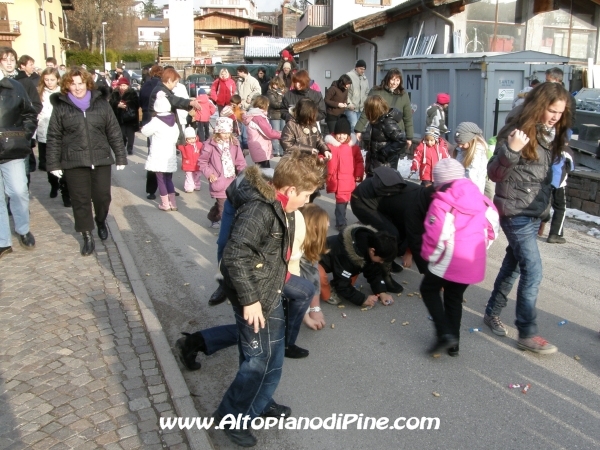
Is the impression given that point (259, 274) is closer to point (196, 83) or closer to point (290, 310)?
point (290, 310)

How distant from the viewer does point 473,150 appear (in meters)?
6.54

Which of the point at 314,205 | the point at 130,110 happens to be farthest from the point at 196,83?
the point at 314,205

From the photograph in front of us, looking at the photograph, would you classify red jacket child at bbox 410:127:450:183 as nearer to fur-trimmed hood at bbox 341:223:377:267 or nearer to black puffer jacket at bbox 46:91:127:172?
fur-trimmed hood at bbox 341:223:377:267

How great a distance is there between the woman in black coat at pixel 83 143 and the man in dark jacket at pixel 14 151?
0.27 meters

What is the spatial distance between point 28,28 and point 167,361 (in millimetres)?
42641

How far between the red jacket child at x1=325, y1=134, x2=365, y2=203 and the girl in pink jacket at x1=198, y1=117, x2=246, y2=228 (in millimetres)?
1333

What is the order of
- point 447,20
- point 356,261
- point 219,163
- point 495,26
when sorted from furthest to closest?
point 495,26 → point 447,20 → point 219,163 → point 356,261

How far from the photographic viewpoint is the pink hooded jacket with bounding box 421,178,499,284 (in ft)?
13.9

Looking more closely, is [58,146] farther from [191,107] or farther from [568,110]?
[568,110]

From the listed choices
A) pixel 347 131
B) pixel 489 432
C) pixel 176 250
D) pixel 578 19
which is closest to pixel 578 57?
pixel 578 19

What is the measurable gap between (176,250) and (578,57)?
15.0 m

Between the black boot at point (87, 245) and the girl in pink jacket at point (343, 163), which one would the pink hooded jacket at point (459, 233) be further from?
the black boot at point (87, 245)

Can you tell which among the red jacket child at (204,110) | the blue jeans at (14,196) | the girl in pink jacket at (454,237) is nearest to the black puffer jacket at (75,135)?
the blue jeans at (14,196)

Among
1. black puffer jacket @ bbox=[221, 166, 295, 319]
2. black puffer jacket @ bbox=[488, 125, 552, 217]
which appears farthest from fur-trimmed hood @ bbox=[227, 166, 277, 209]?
black puffer jacket @ bbox=[488, 125, 552, 217]
